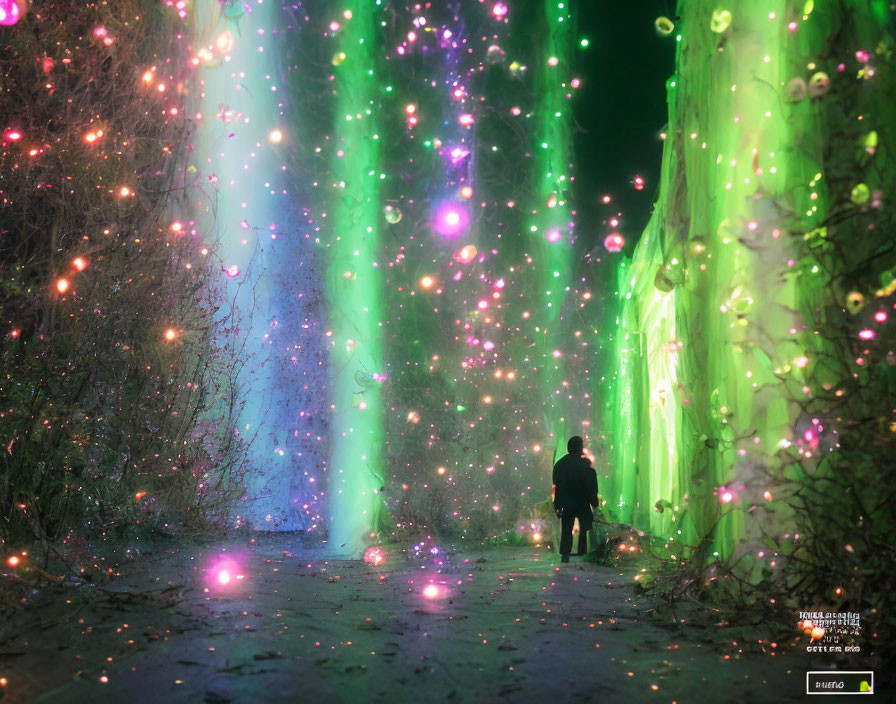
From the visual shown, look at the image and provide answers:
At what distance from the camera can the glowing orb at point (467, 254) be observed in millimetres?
8234

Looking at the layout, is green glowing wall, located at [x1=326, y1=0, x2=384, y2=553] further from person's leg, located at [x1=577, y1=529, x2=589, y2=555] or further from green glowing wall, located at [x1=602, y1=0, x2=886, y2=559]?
green glowing wall, located at [x1=602, y1=0, x2=886, y2=559]

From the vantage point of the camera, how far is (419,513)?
8180mm

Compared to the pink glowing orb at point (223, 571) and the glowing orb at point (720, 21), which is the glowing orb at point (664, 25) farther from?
the pink glowing orb at point (223, 571)

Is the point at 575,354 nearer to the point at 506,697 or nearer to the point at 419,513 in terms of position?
the point at 419,513

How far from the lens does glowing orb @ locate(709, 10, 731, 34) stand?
3.87 m

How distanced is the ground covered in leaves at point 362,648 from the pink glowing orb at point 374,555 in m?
1.81

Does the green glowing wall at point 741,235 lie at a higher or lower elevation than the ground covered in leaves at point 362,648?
higher

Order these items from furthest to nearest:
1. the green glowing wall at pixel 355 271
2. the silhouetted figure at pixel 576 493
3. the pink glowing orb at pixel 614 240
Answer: the green glowing wall at pixel 355 271, the pink glowing orb at pixel 614 240, the silhouetted figure at pixel 576 493

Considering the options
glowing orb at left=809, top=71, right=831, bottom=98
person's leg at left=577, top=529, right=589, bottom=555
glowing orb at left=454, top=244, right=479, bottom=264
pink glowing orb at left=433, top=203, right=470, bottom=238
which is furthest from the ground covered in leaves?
pink glowing orb at left=433, top=203, right=470, bottom=238

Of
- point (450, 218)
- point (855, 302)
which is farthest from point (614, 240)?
point (855, 302)

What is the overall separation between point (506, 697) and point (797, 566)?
57.2 inches

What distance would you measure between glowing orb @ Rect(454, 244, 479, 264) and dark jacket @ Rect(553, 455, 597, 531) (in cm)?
277

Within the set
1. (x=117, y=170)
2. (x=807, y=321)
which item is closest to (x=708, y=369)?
(x=807, y=321)

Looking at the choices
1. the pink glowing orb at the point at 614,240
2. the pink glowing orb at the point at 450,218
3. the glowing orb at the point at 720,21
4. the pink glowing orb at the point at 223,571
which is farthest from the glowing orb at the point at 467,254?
the glowing orb at the point at 720,21
